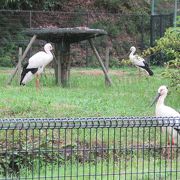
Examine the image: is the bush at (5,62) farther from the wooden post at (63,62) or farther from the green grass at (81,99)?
the wooden post at (63,62)

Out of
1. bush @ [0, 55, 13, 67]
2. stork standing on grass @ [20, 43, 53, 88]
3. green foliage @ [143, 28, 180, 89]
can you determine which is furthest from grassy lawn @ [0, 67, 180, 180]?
bush @ [0, 55, 13, 67]

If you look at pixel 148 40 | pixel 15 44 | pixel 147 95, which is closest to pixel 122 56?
pixel 148 40

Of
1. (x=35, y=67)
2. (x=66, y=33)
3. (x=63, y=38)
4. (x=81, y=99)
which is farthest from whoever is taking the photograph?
(x=63, y=38)

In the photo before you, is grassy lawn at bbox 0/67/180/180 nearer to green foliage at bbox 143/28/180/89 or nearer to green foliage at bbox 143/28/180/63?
green foliage at bbox 143/28/180/89

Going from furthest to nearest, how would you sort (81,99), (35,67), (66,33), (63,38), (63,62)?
(63,62)
(63,38)
(35,67)
(66,33)
(81,99)

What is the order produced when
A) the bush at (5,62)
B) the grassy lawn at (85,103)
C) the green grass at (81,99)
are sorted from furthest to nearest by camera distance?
the bush at (5,62)
the green grass at (81,99)
the grassy lawn at (85,103)

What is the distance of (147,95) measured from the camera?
680 inches

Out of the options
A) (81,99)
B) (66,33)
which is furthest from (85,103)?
(66,33)

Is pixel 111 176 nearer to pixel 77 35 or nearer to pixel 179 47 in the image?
pixel 179 47

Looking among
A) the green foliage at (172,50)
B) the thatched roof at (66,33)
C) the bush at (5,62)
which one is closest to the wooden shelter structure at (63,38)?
the thatched roof at (66,33)

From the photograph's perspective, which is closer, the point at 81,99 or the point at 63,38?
the point at 81,99

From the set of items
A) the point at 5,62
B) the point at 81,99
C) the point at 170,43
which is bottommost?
the point at 5,62

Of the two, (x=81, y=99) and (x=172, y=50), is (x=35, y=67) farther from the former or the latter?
(x=172, y=50)

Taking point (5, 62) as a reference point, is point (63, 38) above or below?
above
